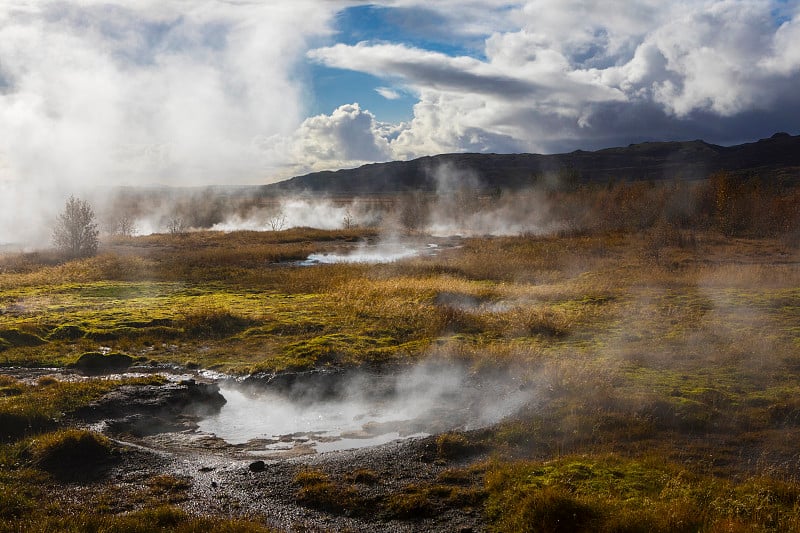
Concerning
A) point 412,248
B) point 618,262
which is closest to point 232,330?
point 618,262

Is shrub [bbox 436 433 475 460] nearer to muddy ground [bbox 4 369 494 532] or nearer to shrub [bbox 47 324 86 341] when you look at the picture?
muddy ground [bbox 4 369 494 532]

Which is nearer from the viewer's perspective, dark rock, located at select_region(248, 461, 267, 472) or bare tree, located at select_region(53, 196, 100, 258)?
dark rock, located at select_region(248, 461, 267, 472)

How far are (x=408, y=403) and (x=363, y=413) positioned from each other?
1.54m

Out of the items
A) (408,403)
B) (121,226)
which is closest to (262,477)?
(408,403)

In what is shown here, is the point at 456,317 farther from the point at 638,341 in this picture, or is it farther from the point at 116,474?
the point at 116,474

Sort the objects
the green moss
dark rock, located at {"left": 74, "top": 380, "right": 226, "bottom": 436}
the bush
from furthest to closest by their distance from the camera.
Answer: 1. the green moss
2. dark rock, located at {"left": 74, "top": 380, "right": 226, "bottom": 436}
3. the bush

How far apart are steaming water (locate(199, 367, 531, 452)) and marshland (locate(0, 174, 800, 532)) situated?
0.31 feet

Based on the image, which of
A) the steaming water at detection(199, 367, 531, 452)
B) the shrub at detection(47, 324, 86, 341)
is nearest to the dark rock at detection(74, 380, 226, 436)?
the steaming water at detection(199, 367, 531, 452)

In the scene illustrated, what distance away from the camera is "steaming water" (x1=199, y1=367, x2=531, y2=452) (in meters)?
15.8

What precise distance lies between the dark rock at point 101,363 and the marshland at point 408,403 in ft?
0.36

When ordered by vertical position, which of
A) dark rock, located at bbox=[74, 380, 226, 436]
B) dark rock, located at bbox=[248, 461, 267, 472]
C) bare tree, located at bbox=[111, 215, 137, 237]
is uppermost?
bare tree, located at bbox=[111, 215, 137, 237]

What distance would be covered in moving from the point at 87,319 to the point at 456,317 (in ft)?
63.1

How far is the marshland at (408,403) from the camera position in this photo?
10961 millimetres

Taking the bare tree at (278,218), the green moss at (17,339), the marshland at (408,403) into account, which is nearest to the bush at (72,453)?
the marshland at (408,403)
